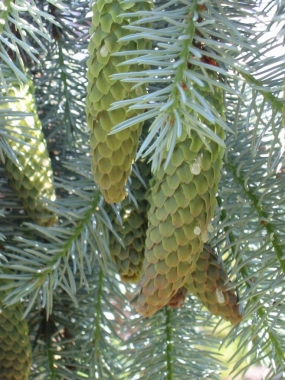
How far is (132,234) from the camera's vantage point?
47cm

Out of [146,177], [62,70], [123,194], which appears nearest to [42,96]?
[62,70]

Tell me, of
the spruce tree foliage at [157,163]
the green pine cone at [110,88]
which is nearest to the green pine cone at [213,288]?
the spruce tree foliage at [157,163]

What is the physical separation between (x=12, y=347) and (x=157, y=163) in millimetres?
229

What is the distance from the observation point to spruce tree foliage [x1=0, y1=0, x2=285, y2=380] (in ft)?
1.00

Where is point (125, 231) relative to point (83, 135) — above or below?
below

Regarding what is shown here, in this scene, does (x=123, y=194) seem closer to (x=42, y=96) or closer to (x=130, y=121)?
(x=130, y=121)

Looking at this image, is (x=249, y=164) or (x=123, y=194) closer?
(x=123, y=194)

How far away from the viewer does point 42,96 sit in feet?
2.06

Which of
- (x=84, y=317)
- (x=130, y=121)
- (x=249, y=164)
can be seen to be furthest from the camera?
(x=84, y=317)

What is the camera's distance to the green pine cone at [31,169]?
458 mm

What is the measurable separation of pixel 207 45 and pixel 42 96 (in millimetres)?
350

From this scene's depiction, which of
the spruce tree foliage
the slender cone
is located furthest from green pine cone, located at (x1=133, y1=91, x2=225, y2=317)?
the slender cone

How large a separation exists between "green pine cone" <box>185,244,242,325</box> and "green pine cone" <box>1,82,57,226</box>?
14cm

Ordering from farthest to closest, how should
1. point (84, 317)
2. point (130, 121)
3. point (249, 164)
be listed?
point (84, 317), point (249, 164), point (130, 121)
